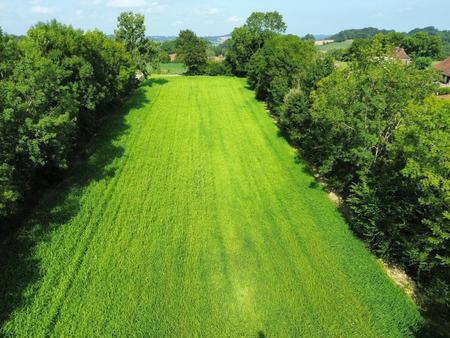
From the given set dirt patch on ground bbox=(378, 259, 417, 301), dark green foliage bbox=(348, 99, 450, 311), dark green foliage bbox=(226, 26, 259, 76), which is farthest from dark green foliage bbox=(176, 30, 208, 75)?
dirt patch on ground bbox=(378, 259, 417, 301)

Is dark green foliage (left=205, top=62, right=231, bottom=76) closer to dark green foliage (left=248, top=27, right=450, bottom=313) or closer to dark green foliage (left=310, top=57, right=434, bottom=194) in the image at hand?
dark green foliage (left=248, top=27, right=450, bottom=313)

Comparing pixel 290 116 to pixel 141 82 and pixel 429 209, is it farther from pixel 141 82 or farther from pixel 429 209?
pixel 141 82

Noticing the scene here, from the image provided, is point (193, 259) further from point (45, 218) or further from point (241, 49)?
point (241, 49)

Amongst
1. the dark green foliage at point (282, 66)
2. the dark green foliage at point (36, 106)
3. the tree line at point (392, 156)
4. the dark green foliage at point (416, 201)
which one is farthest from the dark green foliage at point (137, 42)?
the dark green foliage at point (416, 201)

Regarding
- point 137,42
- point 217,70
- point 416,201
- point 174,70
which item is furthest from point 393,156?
point 174,70

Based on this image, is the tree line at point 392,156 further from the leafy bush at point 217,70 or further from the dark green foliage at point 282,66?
the leafy bush at point 217,70
